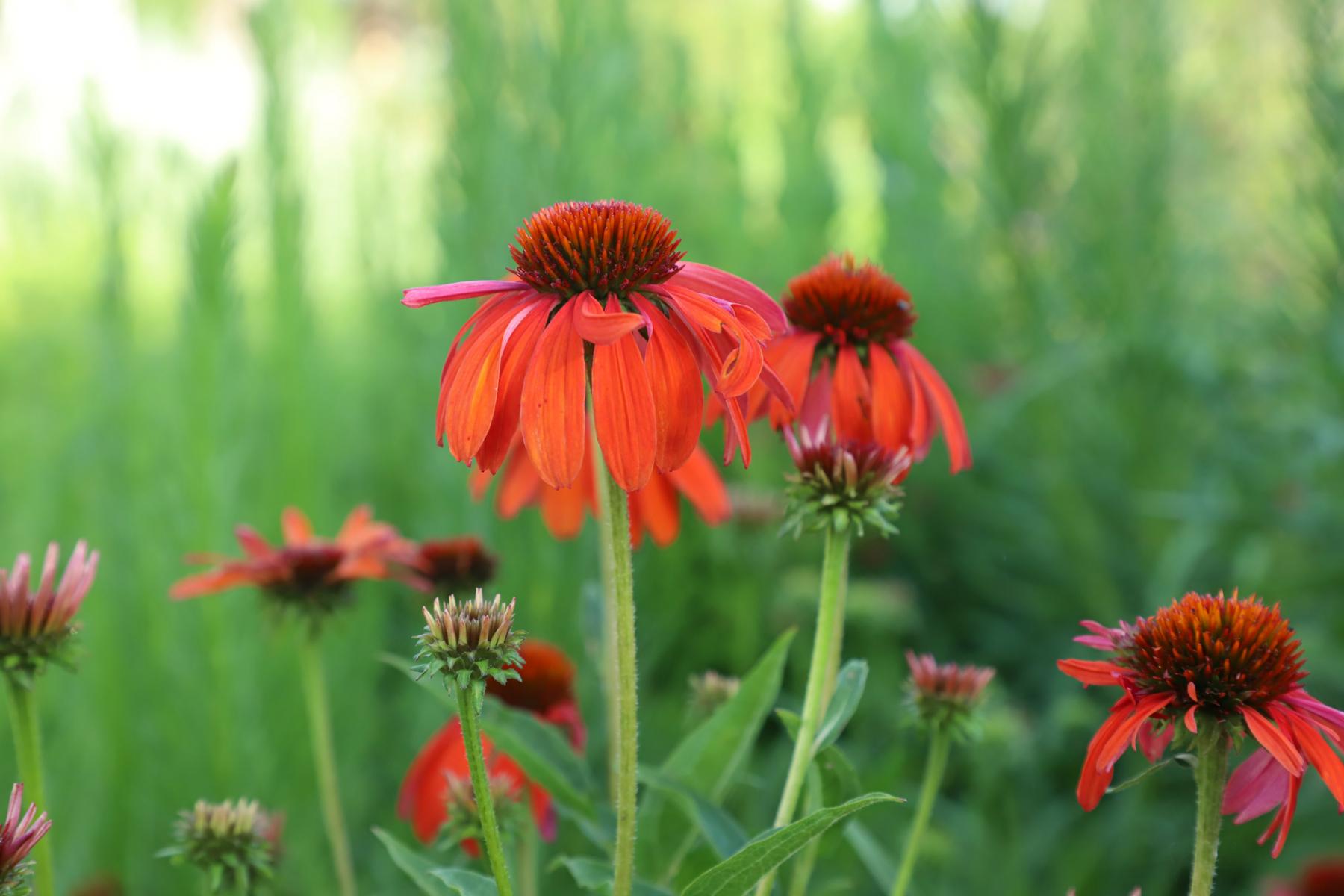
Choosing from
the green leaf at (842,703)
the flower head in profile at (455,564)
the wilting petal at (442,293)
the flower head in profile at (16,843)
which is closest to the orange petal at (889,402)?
the green leaf at (842,703)

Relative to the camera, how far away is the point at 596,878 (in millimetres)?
536

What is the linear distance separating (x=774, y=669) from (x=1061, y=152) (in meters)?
1.33

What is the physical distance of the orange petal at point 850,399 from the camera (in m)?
0.64

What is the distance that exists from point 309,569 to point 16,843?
315 mm

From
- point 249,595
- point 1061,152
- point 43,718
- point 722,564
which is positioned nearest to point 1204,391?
point 1061,152

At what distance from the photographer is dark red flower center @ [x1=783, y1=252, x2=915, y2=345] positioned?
0.66 meters

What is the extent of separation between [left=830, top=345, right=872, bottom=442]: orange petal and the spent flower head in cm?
26

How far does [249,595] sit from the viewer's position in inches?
46.9

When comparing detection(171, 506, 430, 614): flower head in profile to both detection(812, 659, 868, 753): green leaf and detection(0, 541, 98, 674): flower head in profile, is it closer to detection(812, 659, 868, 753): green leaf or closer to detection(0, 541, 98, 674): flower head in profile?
detection(0, 541, 98, 674): flower head in profile

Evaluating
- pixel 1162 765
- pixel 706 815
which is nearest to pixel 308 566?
pixel 706 815

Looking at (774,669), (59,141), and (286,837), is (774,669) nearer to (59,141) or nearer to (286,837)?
(286,837)

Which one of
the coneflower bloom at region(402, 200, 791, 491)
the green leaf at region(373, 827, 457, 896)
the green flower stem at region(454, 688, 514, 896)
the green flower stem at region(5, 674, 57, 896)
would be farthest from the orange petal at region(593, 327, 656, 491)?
the green flower stem at region(5, 674, 57, 896)

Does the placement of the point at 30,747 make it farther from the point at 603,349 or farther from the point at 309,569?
the point at 603,349

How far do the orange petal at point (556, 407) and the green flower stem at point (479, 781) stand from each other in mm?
→ 93
